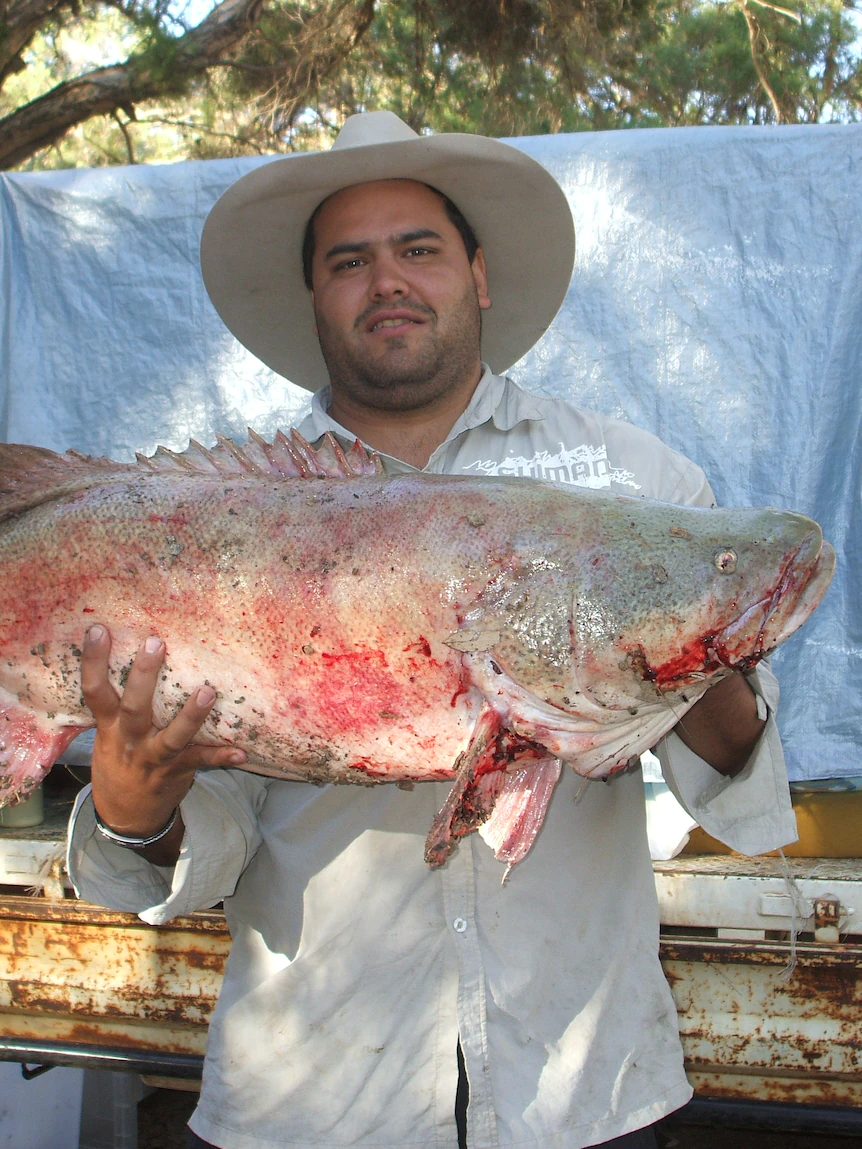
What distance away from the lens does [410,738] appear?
6.04 feet

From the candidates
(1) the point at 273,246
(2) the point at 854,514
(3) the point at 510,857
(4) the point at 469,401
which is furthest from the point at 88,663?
(2) the point at 854,514

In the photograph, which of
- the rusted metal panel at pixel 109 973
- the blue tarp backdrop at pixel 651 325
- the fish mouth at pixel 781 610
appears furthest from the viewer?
the blue tarp backdrop at pixel 651 325

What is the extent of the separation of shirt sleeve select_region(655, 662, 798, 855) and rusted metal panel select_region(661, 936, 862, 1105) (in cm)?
69

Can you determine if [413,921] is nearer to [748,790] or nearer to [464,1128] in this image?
[464,1128]

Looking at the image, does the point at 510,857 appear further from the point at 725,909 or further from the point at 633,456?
the point at 725,909

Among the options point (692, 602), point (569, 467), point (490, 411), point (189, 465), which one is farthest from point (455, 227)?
point (692, 602)

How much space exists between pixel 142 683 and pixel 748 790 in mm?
1316

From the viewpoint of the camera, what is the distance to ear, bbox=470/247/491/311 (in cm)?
297

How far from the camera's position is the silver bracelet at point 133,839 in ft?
7.12

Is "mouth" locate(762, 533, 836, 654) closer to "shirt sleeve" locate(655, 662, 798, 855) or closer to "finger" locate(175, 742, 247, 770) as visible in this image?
"shirt sleeve" locate(655, 662, 798, 855)

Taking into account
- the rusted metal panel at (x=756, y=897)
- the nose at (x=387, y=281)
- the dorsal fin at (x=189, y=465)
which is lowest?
the rusted metal panel at (x=756, y=897)

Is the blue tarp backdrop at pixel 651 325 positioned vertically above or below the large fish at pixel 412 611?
above

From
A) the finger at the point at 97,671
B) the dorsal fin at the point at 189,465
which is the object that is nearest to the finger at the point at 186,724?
the finger at the point at 97,671

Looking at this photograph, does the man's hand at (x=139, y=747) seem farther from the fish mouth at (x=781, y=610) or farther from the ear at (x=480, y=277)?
the ear at (x=480, y=277)
